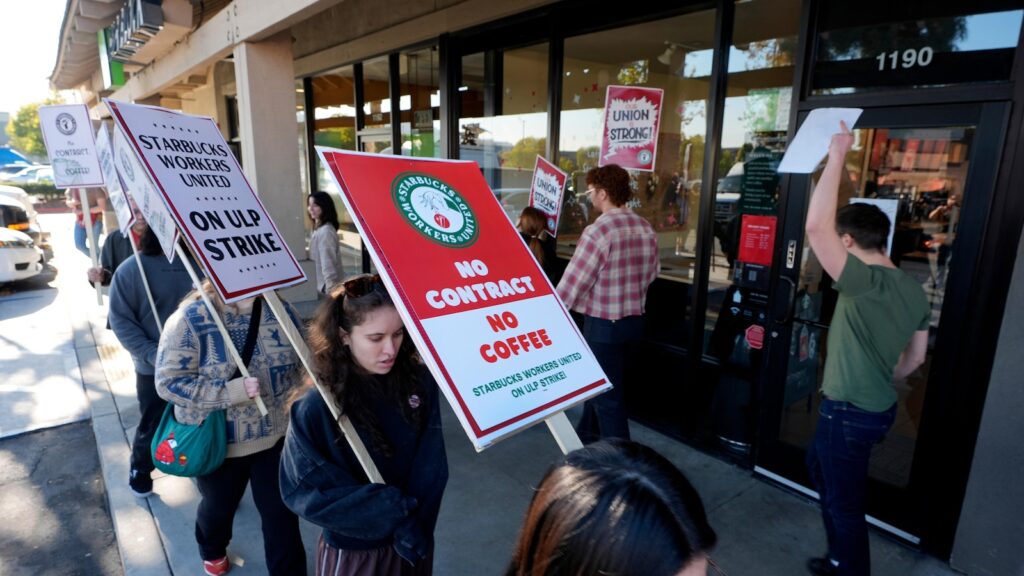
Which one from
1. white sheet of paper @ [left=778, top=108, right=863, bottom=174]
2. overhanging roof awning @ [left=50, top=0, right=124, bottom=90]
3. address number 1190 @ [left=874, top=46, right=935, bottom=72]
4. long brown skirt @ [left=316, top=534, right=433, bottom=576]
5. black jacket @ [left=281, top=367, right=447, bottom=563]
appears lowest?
long brown skirt @ [left=316, top=534, right=433, bottom=576]

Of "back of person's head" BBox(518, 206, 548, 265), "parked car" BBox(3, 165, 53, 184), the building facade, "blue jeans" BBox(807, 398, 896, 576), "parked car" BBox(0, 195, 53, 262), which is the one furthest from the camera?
"parked car" BBox(3, 165, 53, 184)

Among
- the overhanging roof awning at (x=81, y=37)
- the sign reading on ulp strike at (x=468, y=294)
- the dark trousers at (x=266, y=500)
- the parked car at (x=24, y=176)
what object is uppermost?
the overhanging roof awning at (x=81, y=37)

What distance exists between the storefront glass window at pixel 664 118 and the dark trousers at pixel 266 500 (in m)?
3.00

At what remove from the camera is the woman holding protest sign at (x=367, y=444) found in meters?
1.68

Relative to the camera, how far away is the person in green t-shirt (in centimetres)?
250

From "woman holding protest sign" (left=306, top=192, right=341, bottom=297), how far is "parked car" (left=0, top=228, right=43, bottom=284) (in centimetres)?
688

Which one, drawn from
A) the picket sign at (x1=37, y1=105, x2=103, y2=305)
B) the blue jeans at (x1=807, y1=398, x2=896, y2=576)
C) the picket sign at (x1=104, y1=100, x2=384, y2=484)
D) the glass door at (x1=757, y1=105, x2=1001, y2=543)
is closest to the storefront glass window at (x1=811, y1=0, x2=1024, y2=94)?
the glass door at (x1=757, y1=105, x2=1001, y2=543)

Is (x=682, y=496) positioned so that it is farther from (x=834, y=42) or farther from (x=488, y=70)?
(x=488, y=70)

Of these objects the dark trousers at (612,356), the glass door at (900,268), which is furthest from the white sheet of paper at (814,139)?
the dark trousers at (612,356)

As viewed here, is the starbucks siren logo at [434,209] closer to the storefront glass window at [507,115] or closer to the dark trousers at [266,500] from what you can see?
the dark trousers at [266,500]

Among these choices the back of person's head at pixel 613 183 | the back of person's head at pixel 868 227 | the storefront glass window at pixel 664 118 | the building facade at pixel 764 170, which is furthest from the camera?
the storefront glass window at pixel 664 118

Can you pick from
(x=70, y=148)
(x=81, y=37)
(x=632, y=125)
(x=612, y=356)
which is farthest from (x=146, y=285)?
(x=81, y=37)

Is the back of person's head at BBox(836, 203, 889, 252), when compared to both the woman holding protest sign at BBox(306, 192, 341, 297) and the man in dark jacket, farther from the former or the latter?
the woman holding protest sign at BBox(306, 192, 341, 297)

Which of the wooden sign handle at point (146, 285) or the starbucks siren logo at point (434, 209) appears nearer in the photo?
the starbucks siren logo at point (434, 209)
